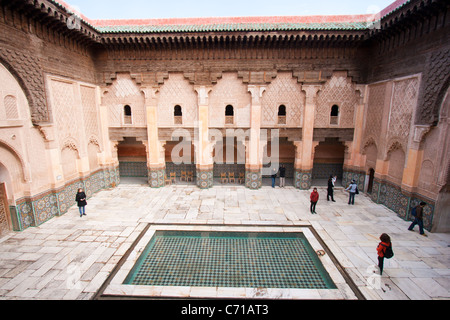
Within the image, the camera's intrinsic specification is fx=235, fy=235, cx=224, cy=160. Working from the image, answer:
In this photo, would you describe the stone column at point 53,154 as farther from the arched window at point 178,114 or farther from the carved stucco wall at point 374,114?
the carved stucco wall at point 374,114

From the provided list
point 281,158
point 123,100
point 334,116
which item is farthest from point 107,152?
point 334,116

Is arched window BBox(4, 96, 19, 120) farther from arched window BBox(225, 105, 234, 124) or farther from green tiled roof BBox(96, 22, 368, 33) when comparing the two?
arched window BBox(225, 105, 234, 124)

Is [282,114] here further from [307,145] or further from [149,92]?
[149,92]

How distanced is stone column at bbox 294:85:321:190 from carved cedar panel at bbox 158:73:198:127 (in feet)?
14.4

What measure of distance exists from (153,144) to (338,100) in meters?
7.69

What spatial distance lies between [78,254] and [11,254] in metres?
1.51

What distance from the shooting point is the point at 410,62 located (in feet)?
22.9

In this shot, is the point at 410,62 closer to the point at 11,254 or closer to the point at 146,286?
the point at 146,286

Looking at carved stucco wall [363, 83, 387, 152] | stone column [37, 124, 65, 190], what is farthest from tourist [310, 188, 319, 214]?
stone column [37, 124, 65, 190]

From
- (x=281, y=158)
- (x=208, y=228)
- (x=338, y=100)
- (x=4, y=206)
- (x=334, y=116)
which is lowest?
(x=208, y=228)

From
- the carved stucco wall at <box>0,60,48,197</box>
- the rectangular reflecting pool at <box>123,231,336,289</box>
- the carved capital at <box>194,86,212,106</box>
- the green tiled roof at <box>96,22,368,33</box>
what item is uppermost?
the green tiled roof at <box>96,22,368,33</box>

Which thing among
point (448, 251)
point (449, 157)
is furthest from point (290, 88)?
point (448, 251)

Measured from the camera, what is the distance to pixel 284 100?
9.36 m

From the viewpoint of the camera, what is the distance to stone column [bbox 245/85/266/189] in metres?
9.21
